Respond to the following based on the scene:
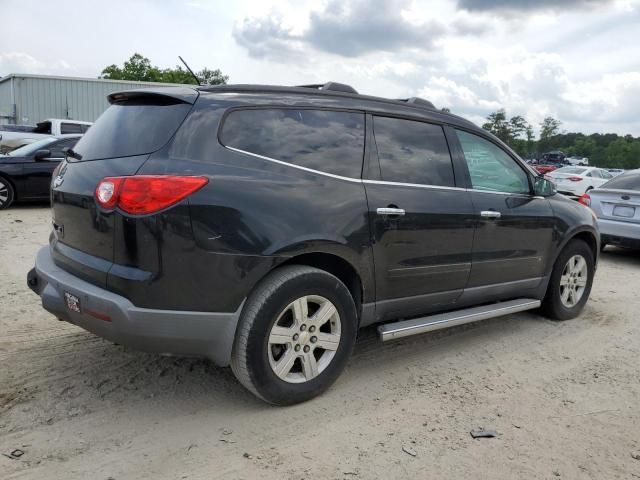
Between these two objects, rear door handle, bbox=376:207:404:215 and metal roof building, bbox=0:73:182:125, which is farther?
metal roof building, bbox=0:73:182:125

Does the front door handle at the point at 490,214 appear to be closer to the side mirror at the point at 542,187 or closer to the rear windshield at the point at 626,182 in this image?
the side mirror at the point at 542,187

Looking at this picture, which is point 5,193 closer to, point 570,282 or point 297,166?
point 297,166

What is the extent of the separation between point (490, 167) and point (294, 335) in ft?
7.42

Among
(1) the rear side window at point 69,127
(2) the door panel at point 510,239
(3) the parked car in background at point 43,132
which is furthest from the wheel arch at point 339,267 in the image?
(1) the rear side window at point 69,127

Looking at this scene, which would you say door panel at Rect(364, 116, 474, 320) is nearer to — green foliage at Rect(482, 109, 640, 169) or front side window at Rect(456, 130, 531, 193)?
front side window at Rect(456, 130, 531, 193)

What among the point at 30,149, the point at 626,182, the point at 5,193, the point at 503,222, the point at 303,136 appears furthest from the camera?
the point at 30,149

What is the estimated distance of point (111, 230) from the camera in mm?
2725

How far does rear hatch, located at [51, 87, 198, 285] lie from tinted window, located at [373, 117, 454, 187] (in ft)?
4.20

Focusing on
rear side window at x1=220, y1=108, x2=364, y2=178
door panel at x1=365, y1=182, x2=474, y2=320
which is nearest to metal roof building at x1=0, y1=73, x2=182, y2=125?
rear side window at x1=220, y1=108, x2=364, y2=178

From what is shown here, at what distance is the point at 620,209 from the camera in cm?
816

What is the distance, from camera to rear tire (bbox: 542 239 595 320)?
4906mm

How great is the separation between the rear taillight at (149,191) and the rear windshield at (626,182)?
7654mm

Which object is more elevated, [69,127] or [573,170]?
[69,127]

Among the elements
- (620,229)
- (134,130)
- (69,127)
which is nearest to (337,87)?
(134,130)
